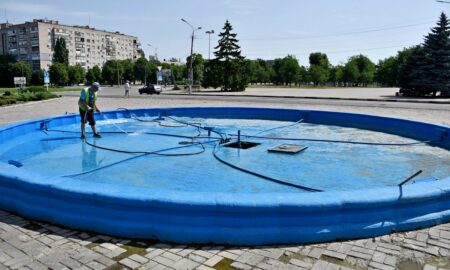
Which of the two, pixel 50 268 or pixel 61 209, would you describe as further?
pixel 61 209

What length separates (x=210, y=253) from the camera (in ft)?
12.5

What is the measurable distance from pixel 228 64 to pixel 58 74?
52766mm

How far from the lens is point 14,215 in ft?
15.7

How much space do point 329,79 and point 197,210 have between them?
103334mm

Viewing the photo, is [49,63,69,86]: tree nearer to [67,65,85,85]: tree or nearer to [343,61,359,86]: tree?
[67,65,85,85]: tree

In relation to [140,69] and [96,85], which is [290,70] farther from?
[96,85]

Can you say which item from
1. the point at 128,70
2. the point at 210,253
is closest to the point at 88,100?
the point at 210,253

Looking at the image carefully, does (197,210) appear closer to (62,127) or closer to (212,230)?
A: (212,230)

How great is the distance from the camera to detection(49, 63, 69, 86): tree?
85.5m

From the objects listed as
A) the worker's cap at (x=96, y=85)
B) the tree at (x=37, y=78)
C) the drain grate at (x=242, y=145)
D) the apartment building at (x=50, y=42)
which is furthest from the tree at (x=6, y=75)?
the drain grate at (x=242, y=145)

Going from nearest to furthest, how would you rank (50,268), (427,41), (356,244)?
(50,268)
(356,244)
(427,41)

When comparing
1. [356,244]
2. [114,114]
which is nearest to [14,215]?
[356,244]

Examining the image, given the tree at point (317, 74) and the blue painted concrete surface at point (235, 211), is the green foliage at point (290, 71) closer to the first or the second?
the tree at point (317, 74)

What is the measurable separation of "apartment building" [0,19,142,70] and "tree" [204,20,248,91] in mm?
75342
